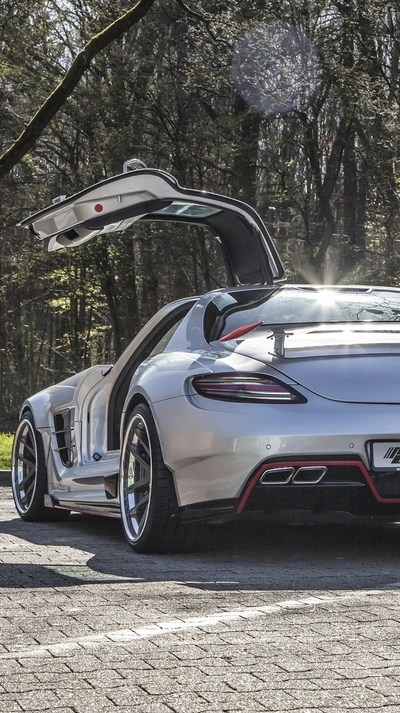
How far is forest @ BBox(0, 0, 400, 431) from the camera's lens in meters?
22.9

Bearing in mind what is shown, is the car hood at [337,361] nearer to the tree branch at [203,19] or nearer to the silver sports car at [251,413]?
the silver sports car at [251,413]

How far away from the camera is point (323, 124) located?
25.5m

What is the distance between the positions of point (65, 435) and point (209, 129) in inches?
731

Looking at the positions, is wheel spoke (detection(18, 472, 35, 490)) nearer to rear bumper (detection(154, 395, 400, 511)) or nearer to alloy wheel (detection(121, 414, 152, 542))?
alloy wheel (detection(121, 414, 152, 542))

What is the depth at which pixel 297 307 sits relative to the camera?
6.02m

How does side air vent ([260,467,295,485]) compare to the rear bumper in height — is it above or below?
below

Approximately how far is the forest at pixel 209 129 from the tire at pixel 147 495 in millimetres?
15631

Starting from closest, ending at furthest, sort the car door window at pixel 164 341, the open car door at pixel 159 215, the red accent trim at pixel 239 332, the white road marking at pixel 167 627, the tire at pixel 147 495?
1. the white road marking at pixel 167 627
2. the tire at pixel 147 495
3. the red accent trim at pixel 239 332
4. the car door window at pixel 164 341
5. the open car door at pixel 159 215

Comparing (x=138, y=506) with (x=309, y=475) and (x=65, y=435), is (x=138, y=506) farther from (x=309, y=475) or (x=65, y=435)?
(x=65, y=435)

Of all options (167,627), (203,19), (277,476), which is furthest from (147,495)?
(203,19)

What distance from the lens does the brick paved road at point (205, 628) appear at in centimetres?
297

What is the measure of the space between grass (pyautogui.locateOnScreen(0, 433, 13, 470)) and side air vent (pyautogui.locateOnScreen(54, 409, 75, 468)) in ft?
19.6

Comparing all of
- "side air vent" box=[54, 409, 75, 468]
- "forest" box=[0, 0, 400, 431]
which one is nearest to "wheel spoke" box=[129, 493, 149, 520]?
"side air vent" box=[54, 409, 75, 468]

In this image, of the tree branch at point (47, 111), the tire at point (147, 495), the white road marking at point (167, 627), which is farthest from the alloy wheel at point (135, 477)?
the tree branch at point (47, 111)
